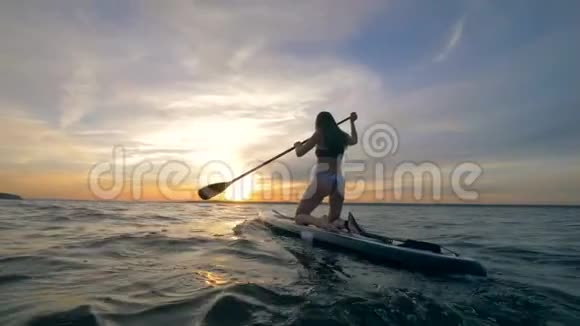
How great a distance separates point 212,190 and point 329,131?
195 inches

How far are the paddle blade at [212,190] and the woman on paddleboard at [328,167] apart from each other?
3.67 meters

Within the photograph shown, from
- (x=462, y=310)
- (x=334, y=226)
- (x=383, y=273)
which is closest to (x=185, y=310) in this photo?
(x=462, y=310)

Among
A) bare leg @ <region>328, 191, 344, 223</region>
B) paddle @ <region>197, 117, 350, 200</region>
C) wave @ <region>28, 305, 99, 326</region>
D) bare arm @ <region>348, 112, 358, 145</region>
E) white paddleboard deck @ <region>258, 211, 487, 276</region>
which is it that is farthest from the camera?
paddle @ <region>197, 117, 350, 200</region>

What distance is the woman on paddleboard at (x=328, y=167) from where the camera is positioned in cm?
687

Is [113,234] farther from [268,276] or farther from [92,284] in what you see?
[268,276]

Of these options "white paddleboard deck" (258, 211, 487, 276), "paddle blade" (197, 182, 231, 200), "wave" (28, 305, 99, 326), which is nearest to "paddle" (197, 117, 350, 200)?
"paddle blade" (197, 182, 231, 200)

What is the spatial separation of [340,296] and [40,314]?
9.04ft

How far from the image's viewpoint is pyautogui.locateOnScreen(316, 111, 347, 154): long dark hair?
6832 millimetres

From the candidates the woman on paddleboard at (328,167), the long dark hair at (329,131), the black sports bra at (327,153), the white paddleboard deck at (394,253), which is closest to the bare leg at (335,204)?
the woman on paddleboard at (328,167)

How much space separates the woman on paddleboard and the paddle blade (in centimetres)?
367

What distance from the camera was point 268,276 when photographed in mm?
4703

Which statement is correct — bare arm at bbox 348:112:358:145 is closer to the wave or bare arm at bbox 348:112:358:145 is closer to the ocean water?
the ocean water

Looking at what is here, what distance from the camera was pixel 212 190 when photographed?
10469 mm

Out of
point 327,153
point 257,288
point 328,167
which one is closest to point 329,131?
point 327,153
